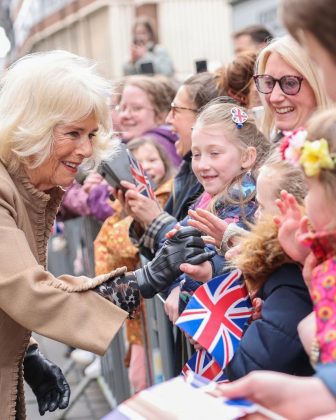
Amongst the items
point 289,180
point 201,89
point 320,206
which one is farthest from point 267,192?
point 201,89

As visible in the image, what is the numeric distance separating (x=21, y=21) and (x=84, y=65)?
114 ft

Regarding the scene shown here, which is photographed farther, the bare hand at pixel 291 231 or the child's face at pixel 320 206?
the bare hand at pixel 291 231

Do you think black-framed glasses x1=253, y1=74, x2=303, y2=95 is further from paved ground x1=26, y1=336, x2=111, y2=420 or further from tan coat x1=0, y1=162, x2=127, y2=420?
paved ground x1=26, y1=336, x2=111, y2=420

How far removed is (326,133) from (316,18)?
0.29 metres

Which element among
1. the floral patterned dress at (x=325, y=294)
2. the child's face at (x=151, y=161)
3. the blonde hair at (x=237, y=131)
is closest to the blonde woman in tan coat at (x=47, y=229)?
the blonde hair at (x=237, y=131)

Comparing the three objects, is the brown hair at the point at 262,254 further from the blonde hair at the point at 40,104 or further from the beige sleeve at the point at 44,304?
the blonde hair at the point at 40,104

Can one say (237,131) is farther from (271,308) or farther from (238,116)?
(271,308)

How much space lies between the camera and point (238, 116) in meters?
3.74

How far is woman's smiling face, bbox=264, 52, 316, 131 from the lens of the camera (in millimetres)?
3678

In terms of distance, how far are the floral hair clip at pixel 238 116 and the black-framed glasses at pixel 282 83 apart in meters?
0.13

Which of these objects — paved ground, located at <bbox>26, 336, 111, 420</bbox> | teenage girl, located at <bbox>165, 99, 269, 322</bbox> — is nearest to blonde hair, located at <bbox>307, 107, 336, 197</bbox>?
teenage girl, located at <bbox>165, 99, 269, 322</bbox>

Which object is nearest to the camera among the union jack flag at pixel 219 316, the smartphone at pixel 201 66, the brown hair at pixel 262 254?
the brown hair at pixel 262 254

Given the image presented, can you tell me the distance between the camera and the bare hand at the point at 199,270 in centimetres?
306

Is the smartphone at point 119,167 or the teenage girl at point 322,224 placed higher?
the teenage girl at point 322,224
